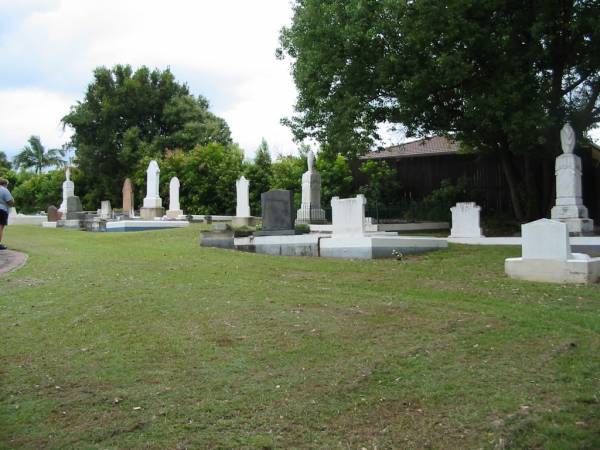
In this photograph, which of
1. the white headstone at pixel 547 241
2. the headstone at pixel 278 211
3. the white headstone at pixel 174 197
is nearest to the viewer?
the white headstone at pixel 547 241

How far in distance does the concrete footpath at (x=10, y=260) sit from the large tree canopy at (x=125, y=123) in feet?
94.9

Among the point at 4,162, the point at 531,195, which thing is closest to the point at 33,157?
the point at 4,162

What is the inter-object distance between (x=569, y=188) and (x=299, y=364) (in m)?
13.3

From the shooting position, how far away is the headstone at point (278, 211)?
15250 millimetres

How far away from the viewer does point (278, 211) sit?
50.4ft

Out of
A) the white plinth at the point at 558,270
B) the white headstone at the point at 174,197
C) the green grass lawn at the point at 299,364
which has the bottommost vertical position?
the green grass lawn at the point at 299,364

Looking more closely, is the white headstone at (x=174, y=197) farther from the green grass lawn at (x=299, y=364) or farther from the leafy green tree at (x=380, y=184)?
the green grass lawn at (x=299, y=364)

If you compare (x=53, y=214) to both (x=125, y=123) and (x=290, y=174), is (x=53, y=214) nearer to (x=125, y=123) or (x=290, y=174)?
(x=290, y=174)

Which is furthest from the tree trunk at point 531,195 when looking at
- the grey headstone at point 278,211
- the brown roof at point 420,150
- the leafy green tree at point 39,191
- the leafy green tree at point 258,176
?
the leafy green tree at point 39,191

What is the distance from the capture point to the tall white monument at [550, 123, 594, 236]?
1633 cm

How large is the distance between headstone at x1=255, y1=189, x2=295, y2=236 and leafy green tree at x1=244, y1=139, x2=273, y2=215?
1627 cm

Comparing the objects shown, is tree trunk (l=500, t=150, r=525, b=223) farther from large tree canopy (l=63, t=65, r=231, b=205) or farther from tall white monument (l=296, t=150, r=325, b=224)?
large tree canopy (l=63, t=65, r=231, b=205)

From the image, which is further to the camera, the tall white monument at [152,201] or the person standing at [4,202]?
the tall white monument at [152,201]

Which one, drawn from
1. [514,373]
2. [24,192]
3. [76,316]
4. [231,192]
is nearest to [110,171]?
[24,192]
